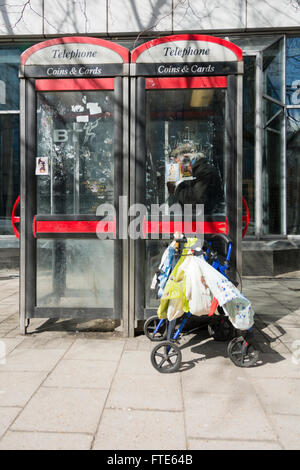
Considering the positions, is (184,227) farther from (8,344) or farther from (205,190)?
(8,344)

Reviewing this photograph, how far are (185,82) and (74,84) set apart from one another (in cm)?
128

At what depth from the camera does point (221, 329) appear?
4.52m

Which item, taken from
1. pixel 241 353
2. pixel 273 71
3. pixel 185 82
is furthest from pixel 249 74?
pixel 241 353

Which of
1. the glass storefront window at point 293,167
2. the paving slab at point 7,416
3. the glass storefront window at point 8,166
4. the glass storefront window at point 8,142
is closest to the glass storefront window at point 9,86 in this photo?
the glass storefront window at point 8,142

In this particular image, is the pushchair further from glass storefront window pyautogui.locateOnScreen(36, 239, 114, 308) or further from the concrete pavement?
glass storefront window pyautogui.locateOnScreen(36, 239, 114, 308)

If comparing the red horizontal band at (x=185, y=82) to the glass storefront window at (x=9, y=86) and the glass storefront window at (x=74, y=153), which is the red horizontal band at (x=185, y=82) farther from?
the glass storefront window at (x=9, y=86)

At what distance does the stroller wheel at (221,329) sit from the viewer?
178 inches

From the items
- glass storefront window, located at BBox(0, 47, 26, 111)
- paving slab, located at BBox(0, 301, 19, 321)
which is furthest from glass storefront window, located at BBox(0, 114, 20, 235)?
paving slab, located at BBox(0, 301, 19, 321)
